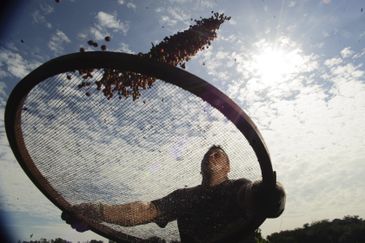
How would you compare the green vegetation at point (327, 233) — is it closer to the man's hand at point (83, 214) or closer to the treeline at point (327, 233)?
the treeline at point (327, 233)

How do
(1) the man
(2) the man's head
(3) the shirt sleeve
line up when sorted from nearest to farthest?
(1) the man
(2) the man's head
(3) the shirt sleeve

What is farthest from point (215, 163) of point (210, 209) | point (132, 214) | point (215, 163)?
point (132, 214)

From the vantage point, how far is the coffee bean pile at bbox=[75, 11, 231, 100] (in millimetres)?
2654

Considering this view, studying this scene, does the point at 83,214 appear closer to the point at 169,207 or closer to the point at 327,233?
the point at 169,207

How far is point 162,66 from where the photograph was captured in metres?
2.16

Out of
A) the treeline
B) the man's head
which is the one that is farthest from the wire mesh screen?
the treeline

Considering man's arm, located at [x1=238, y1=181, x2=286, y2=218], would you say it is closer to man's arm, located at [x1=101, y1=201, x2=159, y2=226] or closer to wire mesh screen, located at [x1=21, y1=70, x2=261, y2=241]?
wire mesh screen, located at [x1=21, y1=70, x2=261, y2=241]

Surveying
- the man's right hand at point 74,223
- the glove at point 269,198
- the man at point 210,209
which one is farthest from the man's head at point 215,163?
the man's right hand at point 74,223

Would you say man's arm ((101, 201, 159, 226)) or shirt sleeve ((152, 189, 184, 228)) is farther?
man's arm ((101, 201, 159, 226))

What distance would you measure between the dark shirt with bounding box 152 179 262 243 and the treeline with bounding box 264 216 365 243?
65012 millimetres

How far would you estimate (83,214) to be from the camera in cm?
368

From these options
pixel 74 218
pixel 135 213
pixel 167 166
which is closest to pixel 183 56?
pixel 167 166

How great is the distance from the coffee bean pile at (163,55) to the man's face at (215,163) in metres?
0.92

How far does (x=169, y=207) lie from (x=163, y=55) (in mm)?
2059
